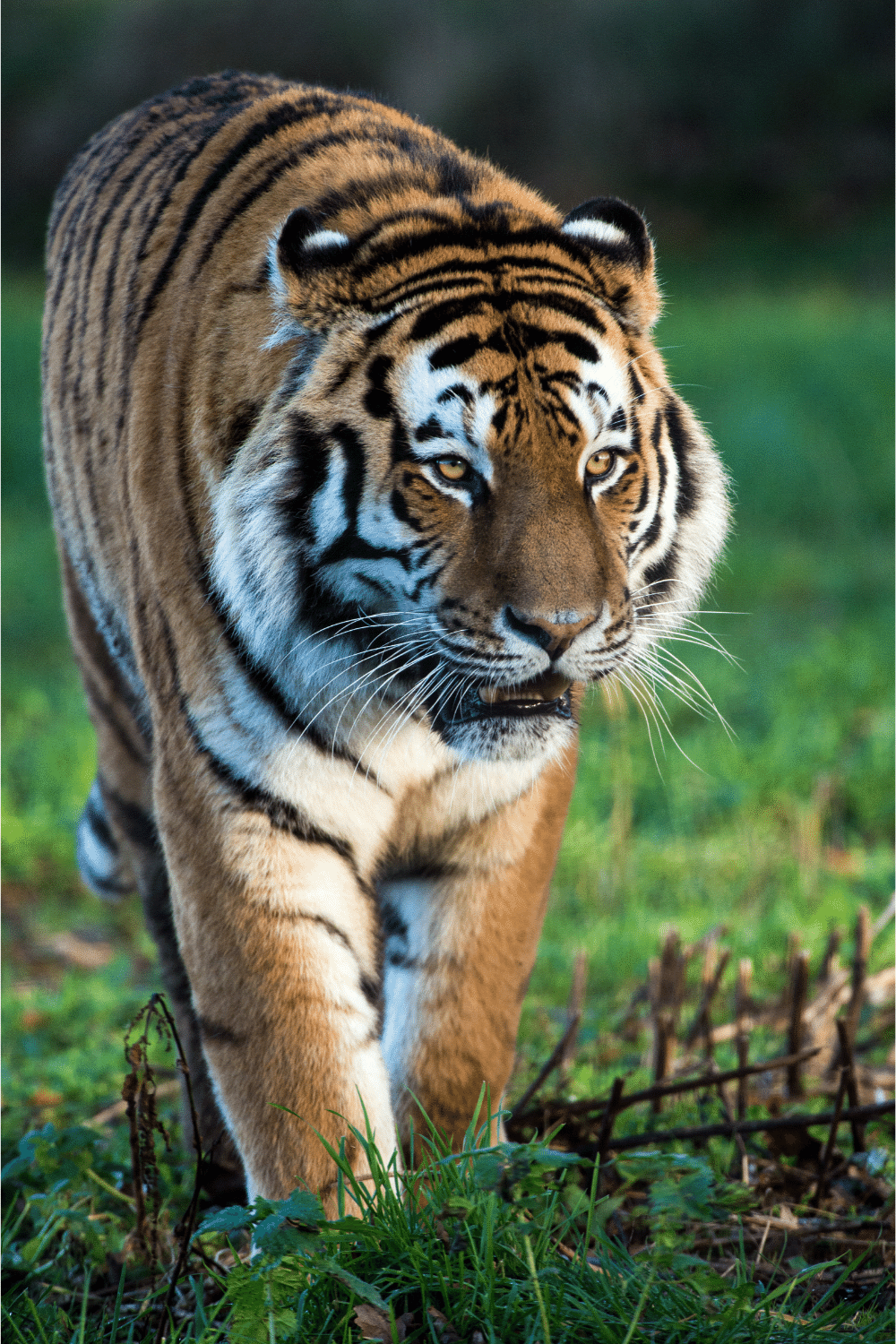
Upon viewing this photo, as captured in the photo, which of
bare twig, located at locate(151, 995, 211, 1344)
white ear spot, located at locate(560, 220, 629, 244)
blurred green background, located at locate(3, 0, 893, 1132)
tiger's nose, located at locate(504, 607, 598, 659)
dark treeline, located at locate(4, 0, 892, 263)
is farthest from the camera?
dark treeline, located at locate(4, 0, 892, 263)

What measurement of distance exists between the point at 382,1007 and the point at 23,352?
11.6 metres

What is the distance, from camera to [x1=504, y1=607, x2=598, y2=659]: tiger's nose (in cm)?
186

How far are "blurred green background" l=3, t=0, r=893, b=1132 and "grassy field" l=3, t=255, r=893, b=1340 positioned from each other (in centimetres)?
1

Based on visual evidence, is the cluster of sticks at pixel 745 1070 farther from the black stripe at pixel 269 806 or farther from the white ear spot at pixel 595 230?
the white ear spot at pixel 595 230

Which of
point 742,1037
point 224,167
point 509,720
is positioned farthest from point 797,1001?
point 224,167

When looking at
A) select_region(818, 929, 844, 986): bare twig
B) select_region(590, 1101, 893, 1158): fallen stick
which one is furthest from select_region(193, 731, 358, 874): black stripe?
select_region(818, 929, 844, 986): bare twig

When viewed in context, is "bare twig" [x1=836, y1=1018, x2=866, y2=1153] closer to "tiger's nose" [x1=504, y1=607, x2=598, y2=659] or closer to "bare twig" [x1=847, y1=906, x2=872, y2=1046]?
"bare twig" [x1=847, y1=906, x2=872, y2=1046]

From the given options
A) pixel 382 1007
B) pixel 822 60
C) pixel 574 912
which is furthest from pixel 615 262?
pixel 822 60

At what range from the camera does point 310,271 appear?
2033mm

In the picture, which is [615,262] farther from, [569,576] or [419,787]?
[419,787]

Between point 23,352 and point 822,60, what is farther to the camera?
point 822,60

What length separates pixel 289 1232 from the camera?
1581 millimetres

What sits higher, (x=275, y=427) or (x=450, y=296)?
(x=450, y=296)

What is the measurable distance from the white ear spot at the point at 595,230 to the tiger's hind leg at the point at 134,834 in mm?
1306
